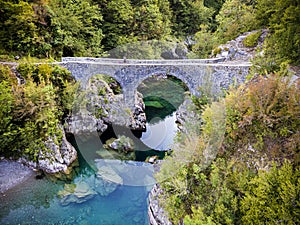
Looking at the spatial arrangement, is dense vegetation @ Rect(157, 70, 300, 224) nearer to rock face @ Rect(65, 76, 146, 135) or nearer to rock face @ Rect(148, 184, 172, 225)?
rock face @ Rect(148, 184, 172, 225)

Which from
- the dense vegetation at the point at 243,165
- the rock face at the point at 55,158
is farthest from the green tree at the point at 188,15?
the dense vegetation at the point at 243,165

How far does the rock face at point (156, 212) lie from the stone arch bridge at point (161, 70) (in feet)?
31.0

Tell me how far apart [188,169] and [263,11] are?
18294 mm

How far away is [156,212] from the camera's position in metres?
12.7

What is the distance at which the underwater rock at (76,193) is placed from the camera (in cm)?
1455

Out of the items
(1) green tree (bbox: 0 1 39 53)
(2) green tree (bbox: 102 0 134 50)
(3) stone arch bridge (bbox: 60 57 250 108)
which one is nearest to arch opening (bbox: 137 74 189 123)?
(3) stone arch bridge (bbox: 60 57 250 108)

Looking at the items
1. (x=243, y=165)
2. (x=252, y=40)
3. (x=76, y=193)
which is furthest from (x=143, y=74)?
(x=243, y=165)

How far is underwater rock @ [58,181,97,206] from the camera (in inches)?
573

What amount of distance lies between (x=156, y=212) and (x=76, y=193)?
515cm

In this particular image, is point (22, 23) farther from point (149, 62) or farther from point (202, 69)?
point (202, 69)

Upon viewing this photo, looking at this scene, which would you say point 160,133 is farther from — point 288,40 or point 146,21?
point 146,21

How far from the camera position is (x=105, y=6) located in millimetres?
27766

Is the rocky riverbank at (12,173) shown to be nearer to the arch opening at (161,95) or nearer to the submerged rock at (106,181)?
the submerged rock at (106,181)

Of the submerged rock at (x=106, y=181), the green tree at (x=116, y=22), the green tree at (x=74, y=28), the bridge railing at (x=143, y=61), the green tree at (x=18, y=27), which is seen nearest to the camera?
the submerged rock at (x=106, y=181)
